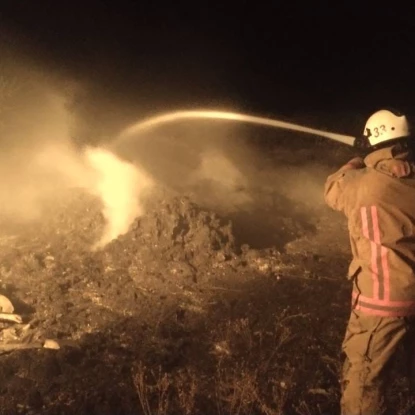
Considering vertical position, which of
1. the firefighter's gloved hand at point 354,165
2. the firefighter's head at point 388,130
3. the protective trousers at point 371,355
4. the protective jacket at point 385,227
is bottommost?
the protective trousers at point 371,355

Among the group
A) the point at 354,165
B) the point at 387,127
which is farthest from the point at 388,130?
the point at 354,165

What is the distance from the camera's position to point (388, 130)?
3412 mm

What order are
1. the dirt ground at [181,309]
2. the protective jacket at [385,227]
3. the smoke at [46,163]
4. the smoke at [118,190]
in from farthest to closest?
the smoke at [46,163]
the smoke at [118,190]
the dirt ground at [181,309]
the protective jacket at [385,227]

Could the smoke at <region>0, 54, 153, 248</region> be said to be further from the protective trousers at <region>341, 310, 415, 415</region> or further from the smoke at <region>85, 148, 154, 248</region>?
the protective trousers at <region>341, 310, 415, 415</region>

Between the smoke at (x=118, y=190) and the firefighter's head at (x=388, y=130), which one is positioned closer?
the firefighter's head at (x=388, y=130)

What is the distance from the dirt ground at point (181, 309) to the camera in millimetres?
4168

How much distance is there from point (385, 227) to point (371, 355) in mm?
860

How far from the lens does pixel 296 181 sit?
8.98 m

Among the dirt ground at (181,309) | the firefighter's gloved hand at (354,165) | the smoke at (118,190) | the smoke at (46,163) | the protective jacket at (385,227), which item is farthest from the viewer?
the smoke at (46,163)

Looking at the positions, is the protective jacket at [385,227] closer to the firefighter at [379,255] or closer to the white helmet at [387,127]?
the firefighter at [379,255]

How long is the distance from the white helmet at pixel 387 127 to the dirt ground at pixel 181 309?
6.60ft

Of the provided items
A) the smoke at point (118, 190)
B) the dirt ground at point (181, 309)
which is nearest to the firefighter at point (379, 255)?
the dirt ground at point (181, 309)

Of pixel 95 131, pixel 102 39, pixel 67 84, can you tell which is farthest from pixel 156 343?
pixel 102 39

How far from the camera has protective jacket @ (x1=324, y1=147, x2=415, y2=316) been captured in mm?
3205
